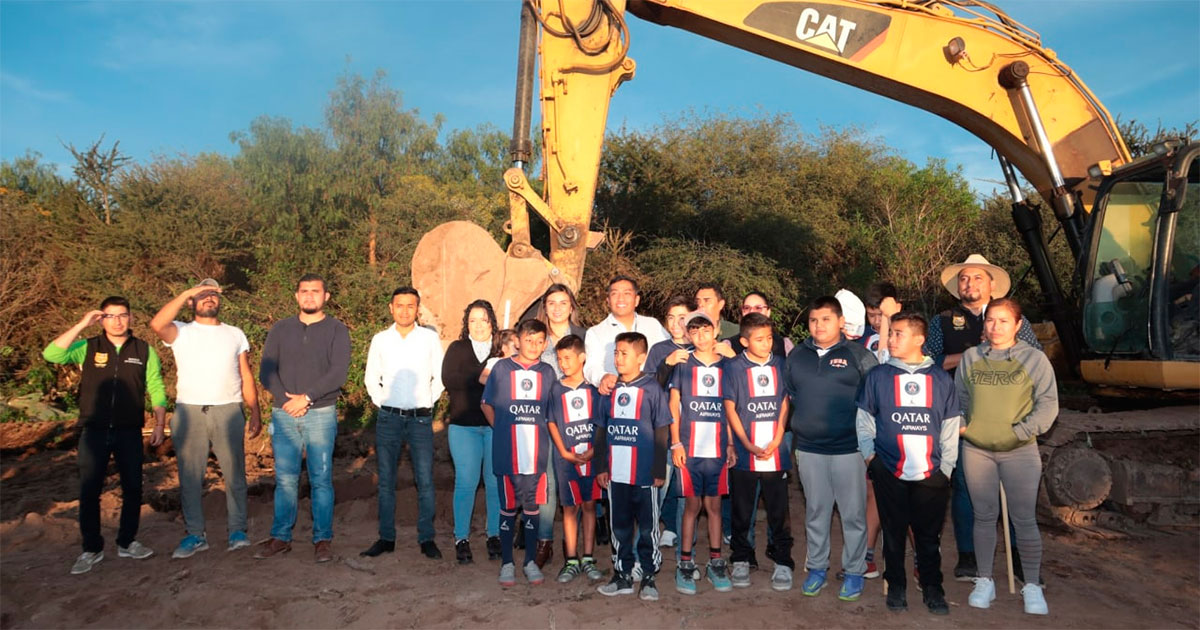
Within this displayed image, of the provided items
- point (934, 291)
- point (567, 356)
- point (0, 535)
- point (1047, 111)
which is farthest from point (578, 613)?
point (934, 291)

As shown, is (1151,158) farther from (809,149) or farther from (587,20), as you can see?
(809,149)

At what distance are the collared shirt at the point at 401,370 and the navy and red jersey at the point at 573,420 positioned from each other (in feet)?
3.42

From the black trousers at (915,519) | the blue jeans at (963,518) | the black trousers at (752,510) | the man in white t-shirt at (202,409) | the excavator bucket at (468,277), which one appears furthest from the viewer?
the excavator bucket at (468,277)

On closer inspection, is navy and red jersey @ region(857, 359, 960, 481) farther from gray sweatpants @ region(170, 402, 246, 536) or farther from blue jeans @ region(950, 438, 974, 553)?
gray sweatpants @ region(170, 402, 246, 536)

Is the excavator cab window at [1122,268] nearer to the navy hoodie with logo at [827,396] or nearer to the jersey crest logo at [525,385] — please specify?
the navy hoodie with logo at [827,396]

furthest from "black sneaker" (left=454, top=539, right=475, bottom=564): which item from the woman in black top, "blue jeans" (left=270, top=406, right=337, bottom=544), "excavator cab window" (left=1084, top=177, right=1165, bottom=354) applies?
"excavator cab window" (left=1084, top=177, right=1165, bottom=354)

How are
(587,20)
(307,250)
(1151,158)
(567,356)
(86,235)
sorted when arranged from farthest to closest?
(307,250), (86,235), (587,20), (1151,158), (567,356)

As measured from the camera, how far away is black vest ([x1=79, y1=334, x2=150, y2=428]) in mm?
5309

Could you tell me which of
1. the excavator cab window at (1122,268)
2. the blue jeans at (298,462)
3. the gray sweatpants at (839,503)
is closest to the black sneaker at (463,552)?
the blue jeans at (298,462)

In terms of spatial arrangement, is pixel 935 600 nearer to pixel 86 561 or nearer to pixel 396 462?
pixel 396 462

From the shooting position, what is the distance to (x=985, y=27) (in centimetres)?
722

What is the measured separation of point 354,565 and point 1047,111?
22.4ft

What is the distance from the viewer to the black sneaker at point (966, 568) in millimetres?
4855

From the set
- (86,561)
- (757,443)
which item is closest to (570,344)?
(757,443)
